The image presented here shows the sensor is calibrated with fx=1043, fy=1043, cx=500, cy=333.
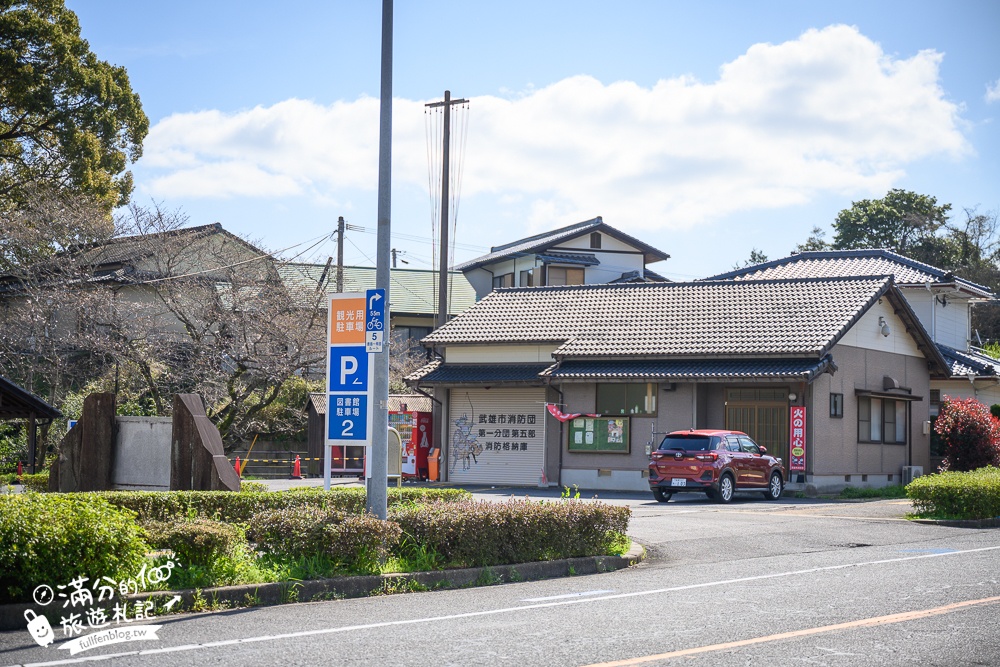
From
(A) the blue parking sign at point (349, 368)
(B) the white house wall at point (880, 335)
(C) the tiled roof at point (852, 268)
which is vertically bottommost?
(A) the blue parking sign at point (349, 368)

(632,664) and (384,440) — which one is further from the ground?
(384,440)

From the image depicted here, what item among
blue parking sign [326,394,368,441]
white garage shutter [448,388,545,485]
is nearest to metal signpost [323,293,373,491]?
blue parking sign [326,394,368,441]

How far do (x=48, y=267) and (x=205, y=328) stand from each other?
7.17 meters

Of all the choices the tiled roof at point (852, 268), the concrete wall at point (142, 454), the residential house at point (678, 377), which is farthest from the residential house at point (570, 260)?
the concrete wall at point (142, 454)

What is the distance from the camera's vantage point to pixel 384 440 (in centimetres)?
1172

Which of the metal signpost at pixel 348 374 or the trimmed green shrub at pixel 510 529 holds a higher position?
the metal signpost at pixel 348 374

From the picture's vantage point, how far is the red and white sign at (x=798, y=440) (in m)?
26.9

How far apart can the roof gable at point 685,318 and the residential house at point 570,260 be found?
17349mm

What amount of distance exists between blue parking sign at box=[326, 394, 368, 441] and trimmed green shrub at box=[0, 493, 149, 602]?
4.15 m

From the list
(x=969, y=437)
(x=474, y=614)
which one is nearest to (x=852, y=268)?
(x=969, y=437)

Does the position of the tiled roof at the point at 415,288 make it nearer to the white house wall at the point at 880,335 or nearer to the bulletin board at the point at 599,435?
the bulletin board at the point at 599,435

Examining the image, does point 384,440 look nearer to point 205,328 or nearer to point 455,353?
point 205,328

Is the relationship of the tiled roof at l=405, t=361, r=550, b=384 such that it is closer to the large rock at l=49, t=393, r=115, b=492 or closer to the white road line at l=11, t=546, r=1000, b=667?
the large rock at l=49, t=393, r=115, b=492

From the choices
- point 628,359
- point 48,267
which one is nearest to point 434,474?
point 628,359
